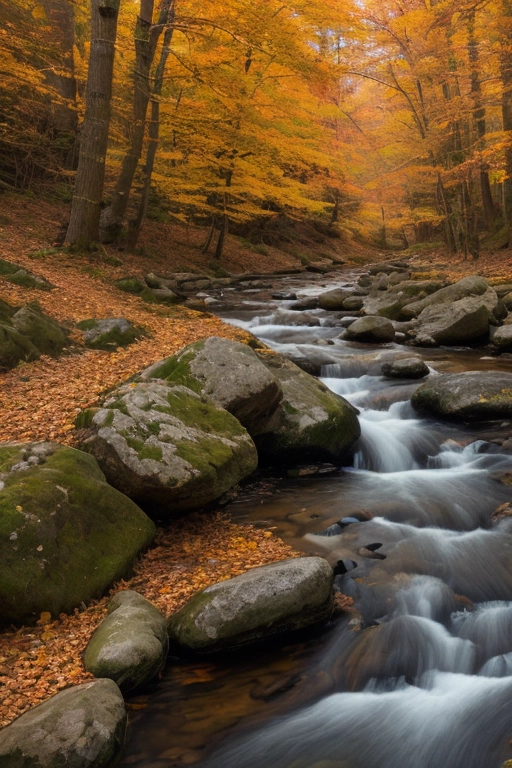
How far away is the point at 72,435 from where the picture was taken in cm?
516

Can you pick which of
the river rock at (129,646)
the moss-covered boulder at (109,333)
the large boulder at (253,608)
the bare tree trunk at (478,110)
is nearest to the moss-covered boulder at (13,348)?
the moss-covered boulder at (109,333)

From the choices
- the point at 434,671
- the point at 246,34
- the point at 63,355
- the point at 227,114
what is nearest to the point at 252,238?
the point at 227,114

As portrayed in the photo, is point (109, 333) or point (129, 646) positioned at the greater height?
point (109, 333)

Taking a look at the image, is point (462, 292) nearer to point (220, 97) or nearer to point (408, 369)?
point (408, 369)

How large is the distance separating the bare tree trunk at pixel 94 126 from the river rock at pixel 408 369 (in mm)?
6981

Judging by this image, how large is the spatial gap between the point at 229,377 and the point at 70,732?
3.86 metres

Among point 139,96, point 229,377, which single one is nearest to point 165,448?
point 229,377

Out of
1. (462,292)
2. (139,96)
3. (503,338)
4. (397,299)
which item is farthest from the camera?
(397,299)

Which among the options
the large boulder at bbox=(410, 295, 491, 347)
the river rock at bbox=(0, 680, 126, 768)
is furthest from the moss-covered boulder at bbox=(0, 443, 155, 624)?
the large boulder at bbox=(410, 295, 491, 347)

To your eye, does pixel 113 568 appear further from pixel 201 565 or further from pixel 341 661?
pixel 341 661

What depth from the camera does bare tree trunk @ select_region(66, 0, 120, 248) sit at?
1118 centimetres

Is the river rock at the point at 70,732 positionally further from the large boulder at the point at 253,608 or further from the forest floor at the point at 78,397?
the large boulder at the point at 253,608

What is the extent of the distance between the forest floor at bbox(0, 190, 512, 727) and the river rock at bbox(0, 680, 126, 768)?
0.24 meters

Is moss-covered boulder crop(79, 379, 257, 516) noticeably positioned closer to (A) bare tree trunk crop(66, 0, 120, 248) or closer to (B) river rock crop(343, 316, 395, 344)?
(B) river rock crop(343, 316, 395, 344)
